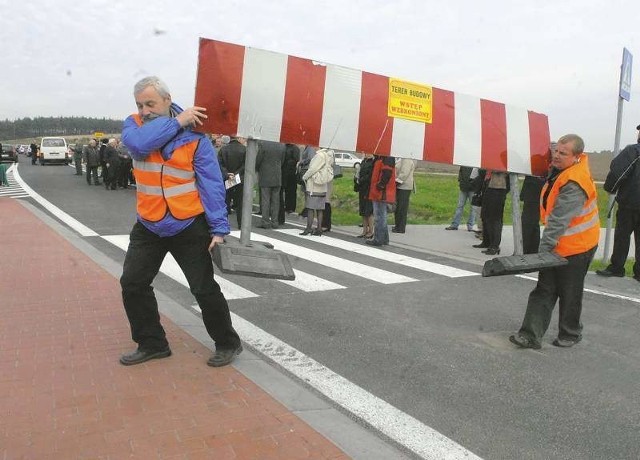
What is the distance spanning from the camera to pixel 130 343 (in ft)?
13.6

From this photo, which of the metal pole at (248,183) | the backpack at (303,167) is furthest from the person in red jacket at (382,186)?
the metal pole at (248,183)

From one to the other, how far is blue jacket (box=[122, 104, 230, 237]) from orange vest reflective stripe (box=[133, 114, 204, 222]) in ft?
0.10

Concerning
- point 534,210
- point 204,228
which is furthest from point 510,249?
point 204,228

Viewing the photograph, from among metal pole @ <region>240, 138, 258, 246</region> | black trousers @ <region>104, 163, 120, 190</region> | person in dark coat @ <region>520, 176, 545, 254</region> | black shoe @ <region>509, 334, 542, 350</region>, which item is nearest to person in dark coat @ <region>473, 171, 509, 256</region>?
person in dark coat @ <region>520, 176, 545, 254</region>

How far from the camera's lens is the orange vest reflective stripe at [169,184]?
135 inches

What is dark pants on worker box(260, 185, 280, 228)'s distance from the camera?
10953 millimetres

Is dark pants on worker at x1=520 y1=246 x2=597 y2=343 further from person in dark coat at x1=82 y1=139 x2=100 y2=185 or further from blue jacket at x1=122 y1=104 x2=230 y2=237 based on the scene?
person in dark coat at x1=82 y1=139 x2=100 y2=185

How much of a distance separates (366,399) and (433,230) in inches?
329

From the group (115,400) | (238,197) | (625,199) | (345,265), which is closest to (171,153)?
(115,400)

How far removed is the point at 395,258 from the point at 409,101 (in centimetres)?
444

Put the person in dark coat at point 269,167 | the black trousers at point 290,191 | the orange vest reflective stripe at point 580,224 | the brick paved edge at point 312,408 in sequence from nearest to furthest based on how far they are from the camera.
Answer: the brick paved edge at point 312,408 → the orange vest reflective stripe at point 580,224 → the person in dark coat at point 269,167 → the black trousers at point 290,191

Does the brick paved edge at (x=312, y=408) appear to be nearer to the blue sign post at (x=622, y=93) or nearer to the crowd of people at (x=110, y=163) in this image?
the blue sign post at (x=622, y=93)

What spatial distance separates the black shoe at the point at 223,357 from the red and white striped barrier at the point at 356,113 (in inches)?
60.1

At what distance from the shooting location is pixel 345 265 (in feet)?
25.4
